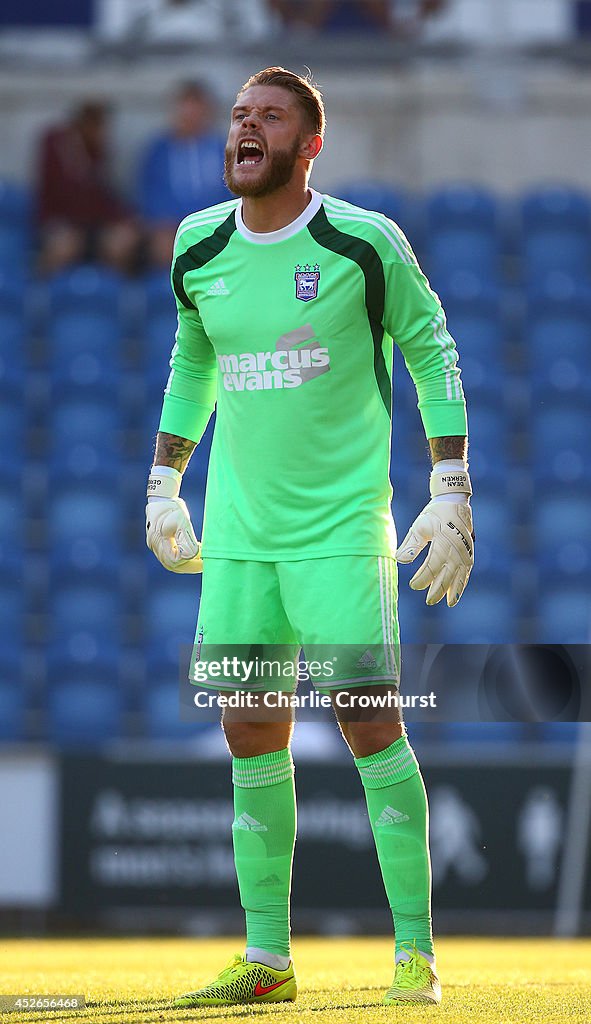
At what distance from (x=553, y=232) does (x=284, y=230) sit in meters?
7.60

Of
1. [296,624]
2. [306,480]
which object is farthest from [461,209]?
[296,624]

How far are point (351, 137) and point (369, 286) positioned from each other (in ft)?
25.8

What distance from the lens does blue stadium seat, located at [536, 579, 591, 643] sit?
384 inches

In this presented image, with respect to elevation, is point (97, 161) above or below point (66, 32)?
below

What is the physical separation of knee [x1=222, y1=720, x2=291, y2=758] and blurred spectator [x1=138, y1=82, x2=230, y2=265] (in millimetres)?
7146

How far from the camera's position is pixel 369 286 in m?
3.65

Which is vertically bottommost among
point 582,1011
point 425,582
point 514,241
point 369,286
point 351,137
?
point 582,1011

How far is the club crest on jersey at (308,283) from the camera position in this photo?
3664 millimetres

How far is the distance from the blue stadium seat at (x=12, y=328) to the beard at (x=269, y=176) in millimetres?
6802

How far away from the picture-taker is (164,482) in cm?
397

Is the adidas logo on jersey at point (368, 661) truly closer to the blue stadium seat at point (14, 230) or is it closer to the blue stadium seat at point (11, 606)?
the blue stadium seat at point (11, 606)

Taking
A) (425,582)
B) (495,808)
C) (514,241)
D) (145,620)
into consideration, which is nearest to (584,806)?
(495,808)

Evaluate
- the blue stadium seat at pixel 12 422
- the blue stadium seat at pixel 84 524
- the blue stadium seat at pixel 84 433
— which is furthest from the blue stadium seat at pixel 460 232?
the blue stadium seat at pixel 12 422

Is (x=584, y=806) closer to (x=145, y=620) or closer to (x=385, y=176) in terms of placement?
(x=145, y=620)
